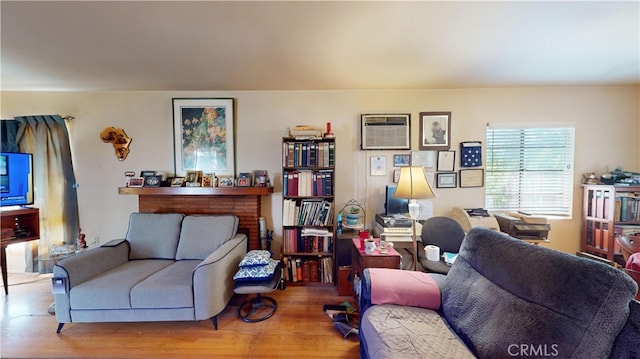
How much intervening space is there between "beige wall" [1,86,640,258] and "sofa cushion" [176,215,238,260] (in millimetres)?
553

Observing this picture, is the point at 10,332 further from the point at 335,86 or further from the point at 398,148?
the point at 398,148

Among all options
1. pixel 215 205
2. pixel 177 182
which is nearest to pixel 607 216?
pixel 215 205

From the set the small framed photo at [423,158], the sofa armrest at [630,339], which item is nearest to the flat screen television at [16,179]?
the small framed photo at [423,158]

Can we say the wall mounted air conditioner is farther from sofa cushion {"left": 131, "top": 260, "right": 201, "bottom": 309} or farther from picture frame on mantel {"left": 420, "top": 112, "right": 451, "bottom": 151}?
sofa cushion {"left": 131, "top": 260, "right": 201, "bottom": 309}

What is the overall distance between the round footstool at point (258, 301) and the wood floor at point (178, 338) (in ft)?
0.20

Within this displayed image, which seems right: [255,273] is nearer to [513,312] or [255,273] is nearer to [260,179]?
[260,179]

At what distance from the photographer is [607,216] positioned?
251cm

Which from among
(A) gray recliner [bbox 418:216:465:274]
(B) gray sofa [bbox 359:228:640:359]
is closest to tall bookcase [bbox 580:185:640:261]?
(A) gray recliner [bbox 418:216:465:274]

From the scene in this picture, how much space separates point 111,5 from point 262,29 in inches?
36.3

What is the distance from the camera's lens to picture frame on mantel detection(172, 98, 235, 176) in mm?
2842

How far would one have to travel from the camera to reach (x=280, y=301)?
2.33 meters

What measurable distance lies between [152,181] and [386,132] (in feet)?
9.52

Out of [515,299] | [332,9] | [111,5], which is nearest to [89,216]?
[111,5]

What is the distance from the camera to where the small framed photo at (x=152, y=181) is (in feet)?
8.91
